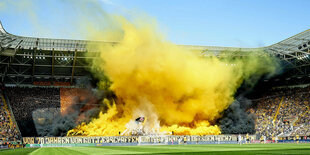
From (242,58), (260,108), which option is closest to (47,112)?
(242,58)

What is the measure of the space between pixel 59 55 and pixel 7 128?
1552 cm

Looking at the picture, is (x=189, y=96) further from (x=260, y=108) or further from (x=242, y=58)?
(x=260, y=108)

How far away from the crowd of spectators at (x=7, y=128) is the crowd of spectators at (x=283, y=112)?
149 feet

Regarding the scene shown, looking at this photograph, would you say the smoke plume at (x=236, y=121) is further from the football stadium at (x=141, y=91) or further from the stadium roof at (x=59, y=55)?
the stadium roof at (x=59, y=55)

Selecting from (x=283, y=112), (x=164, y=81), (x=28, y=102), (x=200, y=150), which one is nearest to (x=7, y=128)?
(x=28, y=102)

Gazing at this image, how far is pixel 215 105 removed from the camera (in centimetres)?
6341

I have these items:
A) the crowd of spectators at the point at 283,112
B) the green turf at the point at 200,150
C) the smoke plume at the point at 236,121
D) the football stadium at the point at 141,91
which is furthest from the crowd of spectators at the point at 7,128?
the crowd of spectators at the point at 283,112

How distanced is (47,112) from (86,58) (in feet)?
41.9

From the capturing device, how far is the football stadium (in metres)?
56.3

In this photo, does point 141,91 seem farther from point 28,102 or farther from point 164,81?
point 28,102

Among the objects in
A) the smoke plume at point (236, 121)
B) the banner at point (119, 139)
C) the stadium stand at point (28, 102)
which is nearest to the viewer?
the banner at point (119, 139)

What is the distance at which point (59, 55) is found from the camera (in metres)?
60.3

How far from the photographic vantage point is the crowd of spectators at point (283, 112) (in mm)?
60375

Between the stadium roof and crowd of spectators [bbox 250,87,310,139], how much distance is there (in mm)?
4760
